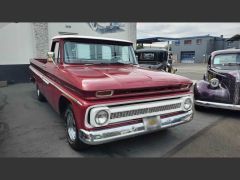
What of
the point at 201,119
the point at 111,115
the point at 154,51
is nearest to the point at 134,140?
the point at 111,115

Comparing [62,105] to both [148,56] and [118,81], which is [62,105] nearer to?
[118,81]

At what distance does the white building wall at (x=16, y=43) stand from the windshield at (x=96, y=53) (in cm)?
747

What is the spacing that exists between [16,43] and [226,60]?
30.2 ft

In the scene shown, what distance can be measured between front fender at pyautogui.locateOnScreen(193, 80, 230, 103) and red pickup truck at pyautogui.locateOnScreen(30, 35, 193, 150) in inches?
78.2

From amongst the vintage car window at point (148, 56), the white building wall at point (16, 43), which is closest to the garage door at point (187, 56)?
the vintage car window at point (148, 56)

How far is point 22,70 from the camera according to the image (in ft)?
34.2

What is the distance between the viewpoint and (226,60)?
253 inches

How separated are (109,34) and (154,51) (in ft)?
11.3

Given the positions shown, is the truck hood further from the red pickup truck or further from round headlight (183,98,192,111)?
round headlight (183,98,192,111)

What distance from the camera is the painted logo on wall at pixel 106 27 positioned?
12703 mm

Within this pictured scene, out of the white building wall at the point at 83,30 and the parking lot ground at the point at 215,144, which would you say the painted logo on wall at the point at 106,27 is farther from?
the parking lot ground at the point at 215,144

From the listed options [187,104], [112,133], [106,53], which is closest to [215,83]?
[187,104]

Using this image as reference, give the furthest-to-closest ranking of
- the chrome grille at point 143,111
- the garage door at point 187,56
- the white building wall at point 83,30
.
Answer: the garage door at point 187,56
the white building wall at point 83,30
the chrome grille at point 143,111

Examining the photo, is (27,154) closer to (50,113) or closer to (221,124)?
(50,113)
